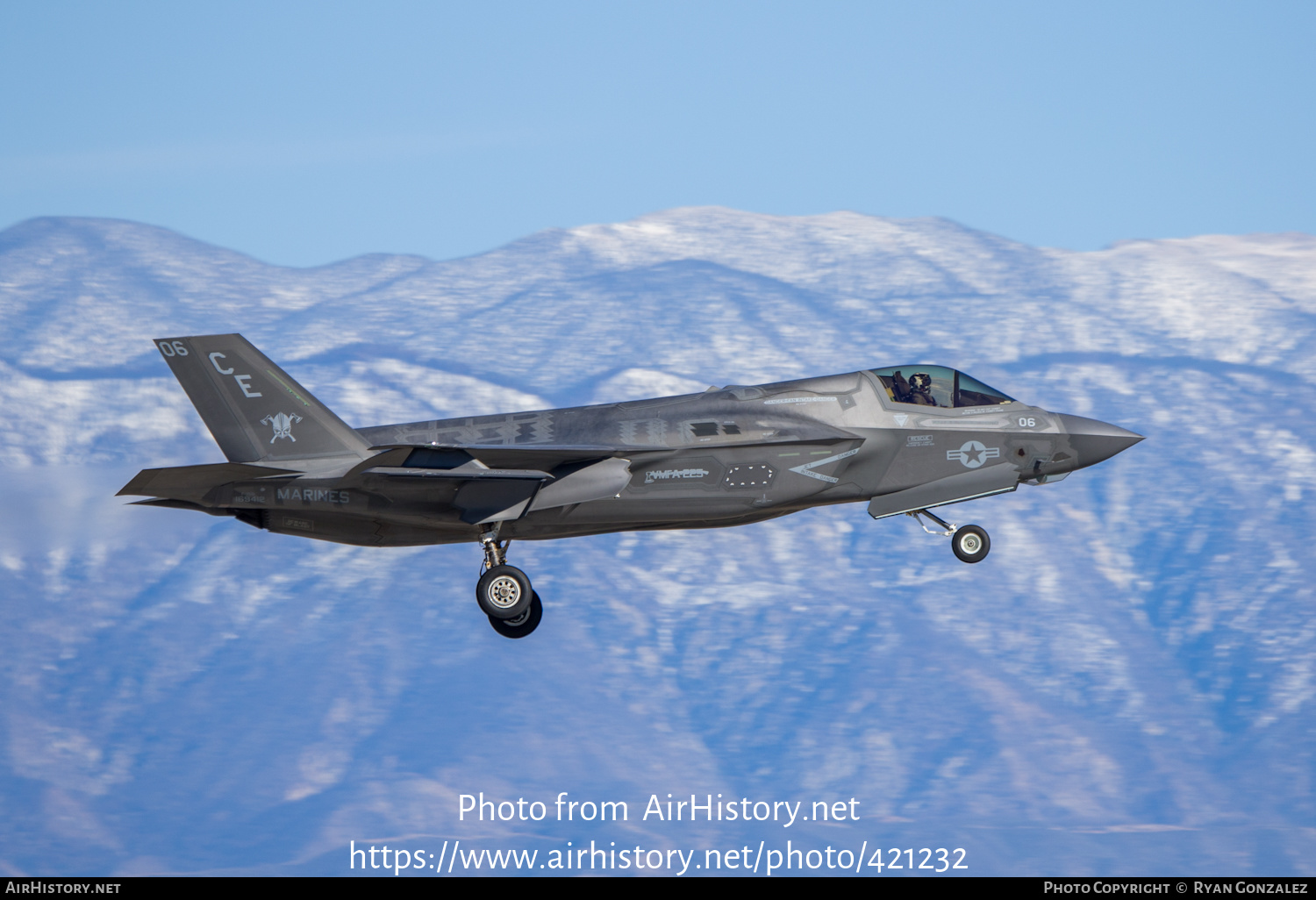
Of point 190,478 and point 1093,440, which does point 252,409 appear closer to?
point 190,478

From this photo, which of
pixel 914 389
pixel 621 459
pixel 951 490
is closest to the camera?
pixel 621 459

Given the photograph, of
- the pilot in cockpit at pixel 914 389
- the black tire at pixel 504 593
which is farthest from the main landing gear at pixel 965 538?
the black tire at pixel 504 593

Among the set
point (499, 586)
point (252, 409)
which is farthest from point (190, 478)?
point (499, 586)

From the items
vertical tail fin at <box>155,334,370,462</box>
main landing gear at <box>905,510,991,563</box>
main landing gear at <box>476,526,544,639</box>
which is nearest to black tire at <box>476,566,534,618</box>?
main landing gear at <box>476,526,544,639</box>

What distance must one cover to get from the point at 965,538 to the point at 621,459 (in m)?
6.17

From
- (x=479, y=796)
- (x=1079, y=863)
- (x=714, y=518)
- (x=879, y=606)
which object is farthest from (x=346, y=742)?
(x=714, y=518)

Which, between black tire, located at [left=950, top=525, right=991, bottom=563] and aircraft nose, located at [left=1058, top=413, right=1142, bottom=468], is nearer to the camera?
black tire, located at [left=950, top=525, right=991, bottom=563]

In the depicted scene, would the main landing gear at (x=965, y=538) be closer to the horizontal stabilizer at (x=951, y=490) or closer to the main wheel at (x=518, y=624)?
the horizontal stabilizer at (x=951, y=490)

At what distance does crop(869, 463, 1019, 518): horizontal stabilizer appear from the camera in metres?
25.1

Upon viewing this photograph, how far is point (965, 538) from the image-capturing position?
2558 centimetres

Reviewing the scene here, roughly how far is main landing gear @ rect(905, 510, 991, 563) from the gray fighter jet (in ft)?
0.11

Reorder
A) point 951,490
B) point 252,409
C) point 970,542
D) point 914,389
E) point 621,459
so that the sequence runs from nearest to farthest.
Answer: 1. point 621,459
2. point 252,409
3. point 951,490
4. point 970,542
5. point 914,389

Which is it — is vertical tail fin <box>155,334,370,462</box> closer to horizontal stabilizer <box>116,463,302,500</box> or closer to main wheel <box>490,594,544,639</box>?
horizontal stabilizer <box>116,463,302,500</box>

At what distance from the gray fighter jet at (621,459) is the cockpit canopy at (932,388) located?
34 mm
